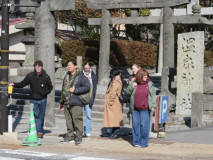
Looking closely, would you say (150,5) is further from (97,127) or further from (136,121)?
(136,121)

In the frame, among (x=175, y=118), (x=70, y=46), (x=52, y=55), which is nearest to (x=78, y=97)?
(x=52, y=55)

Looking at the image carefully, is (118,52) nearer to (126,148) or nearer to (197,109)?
(197,109)

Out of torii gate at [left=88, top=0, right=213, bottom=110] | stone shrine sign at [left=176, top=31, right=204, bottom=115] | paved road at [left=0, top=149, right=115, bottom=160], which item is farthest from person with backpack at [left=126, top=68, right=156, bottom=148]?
torii gate at [left=88, top=0, right=213, bottom=110]

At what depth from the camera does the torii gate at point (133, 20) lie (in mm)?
21234

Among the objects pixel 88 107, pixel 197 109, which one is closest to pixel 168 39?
pixel 197 109

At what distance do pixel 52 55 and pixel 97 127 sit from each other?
7.93 feet

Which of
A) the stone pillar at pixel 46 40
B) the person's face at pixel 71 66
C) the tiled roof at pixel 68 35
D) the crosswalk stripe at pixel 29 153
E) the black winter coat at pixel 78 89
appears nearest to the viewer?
→ the crosswalk stripe at pixel 29 153

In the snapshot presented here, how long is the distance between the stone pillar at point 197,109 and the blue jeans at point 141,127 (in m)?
3.09

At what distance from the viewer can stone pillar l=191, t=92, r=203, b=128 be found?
13891mm

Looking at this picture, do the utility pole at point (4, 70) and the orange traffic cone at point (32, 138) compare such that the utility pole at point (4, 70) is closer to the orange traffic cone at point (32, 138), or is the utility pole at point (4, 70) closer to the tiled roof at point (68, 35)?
the orange traffic cone at point (32, 138)

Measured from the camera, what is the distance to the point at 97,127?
1490 cm

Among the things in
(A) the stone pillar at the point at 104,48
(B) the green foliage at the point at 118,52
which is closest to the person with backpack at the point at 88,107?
(A) the stone pillar at the point at 104,48

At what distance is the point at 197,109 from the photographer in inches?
551

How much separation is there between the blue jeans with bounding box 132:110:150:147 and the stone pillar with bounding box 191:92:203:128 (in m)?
3.09
